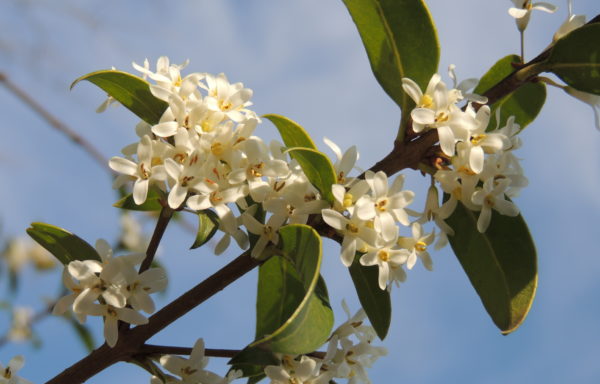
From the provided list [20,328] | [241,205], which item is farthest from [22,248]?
[241,205]

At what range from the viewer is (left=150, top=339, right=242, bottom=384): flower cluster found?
1.47m

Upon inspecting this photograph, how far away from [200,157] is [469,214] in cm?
68

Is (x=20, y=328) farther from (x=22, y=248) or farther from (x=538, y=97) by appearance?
(x=538, y=97)

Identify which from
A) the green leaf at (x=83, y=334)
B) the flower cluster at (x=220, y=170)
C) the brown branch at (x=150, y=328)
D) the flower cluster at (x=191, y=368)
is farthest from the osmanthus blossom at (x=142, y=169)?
the green leaf at (x=83, y=334)

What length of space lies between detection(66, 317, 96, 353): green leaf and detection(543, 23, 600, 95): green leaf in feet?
12.4

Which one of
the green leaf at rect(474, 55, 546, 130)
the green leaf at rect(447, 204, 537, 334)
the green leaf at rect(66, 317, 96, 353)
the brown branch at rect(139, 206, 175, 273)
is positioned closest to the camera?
the brown branch at rect(139, 206, 175, 273)

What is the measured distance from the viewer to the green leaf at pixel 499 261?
5.35 ft

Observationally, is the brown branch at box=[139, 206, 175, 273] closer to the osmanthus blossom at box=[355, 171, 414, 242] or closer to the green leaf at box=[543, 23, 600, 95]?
the osmanthus blossom at box=[355, 171, 414, 242]

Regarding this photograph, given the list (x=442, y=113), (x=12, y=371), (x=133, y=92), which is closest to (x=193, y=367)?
(x=12, y=371)

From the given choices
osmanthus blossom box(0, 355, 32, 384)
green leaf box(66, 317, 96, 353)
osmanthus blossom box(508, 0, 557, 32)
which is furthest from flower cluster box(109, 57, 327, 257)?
green leaf box(66, 317, 96, 353)

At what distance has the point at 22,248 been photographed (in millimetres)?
6875

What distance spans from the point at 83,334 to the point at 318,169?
3.64m

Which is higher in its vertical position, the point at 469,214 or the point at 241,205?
the point at 241,205

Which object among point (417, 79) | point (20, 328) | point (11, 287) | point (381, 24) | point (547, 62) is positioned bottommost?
point (20, 328)
